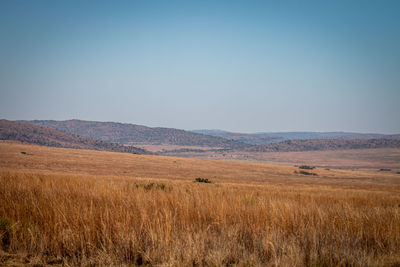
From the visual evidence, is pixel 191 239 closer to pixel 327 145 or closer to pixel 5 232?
pixel 5 232

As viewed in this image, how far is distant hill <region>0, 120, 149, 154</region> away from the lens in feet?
291

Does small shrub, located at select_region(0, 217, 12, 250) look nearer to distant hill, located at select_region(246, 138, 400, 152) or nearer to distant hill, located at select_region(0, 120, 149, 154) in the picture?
distant hill, located at select_region(0, 120, 149, 154)

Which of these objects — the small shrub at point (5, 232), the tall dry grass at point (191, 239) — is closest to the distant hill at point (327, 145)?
the tall dry grass at point (191, 239)

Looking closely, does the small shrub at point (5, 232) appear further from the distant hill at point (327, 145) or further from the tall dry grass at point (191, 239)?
the distant hill at point (327, 145)

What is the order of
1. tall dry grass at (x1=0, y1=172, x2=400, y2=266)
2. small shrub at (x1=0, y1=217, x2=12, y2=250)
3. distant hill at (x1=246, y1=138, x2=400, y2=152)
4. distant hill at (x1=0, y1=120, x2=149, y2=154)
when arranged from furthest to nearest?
1. distant hill at (x1=246, y1=138, x2=400, y2=152)
2. distant hill at (x1=0, y1=120, x2=149, y2=154)
3. small shrub at (x1=0, y1=217, x2=12, y2=250)
4. tall dry grass at (x1=0, y1=172, x2=400, y2=266)

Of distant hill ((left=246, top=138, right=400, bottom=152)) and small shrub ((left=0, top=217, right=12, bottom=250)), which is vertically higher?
small shrub ((left=0, top=217, right=12, bottom=250))

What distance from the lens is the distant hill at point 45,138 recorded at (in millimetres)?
88750

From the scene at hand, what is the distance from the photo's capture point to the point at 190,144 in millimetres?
189500

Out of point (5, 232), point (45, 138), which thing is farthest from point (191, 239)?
point (45, 138)

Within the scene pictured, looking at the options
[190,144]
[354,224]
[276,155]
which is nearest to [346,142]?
[276,155]

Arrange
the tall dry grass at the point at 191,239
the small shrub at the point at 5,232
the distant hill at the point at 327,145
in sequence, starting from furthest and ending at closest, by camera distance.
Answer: the distant hill at the point at 327,145, the small shrub at the point at 5,232, the tall dry grass at the point at 191,239

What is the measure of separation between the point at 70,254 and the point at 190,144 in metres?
186

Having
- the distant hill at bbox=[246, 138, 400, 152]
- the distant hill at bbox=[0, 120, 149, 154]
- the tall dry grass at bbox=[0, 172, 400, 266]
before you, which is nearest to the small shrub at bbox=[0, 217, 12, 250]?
the tall dry grass at bbox=[0, 172, 400, 266]

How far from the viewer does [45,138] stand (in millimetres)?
95500
